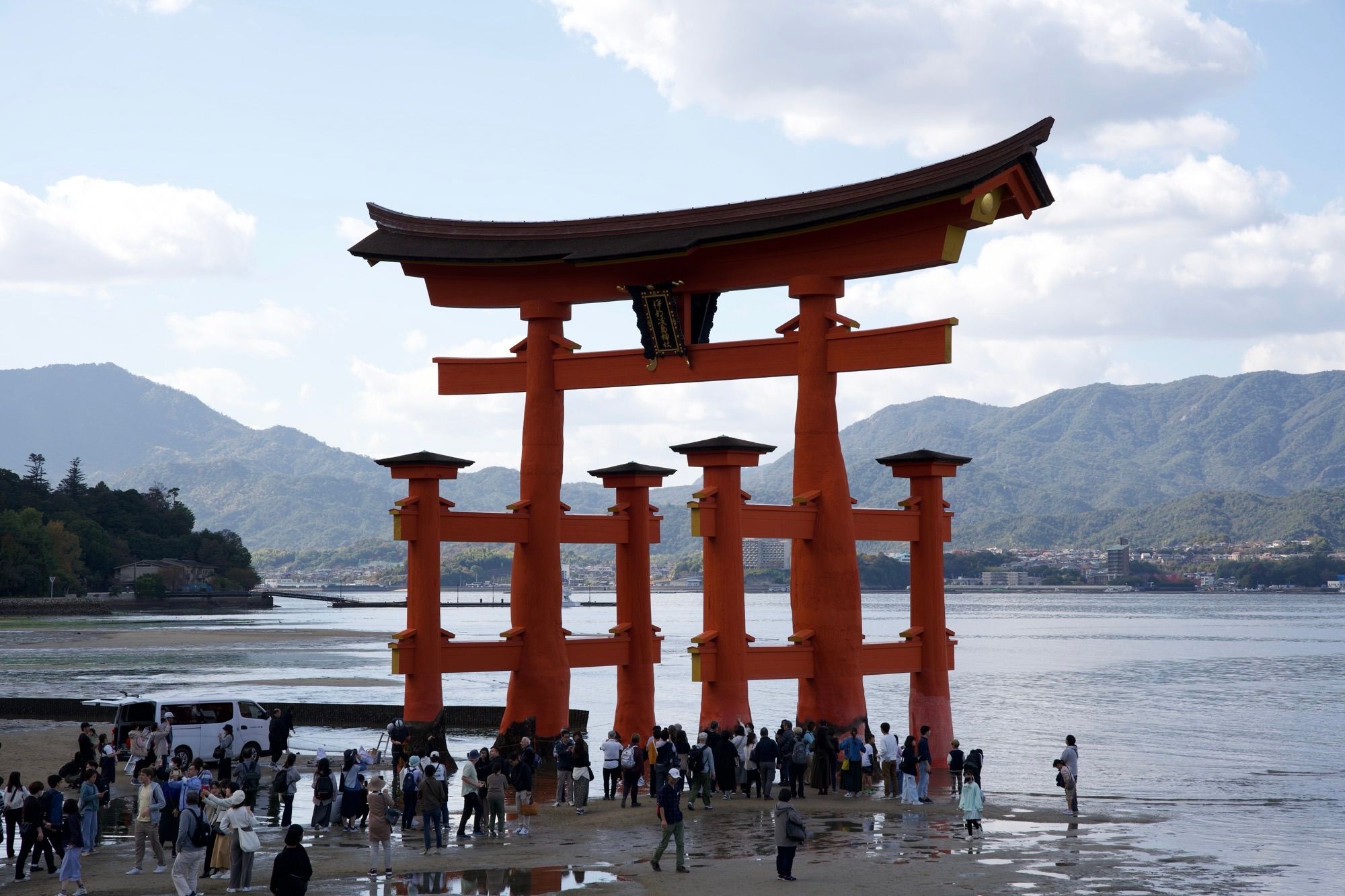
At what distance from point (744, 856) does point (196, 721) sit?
1613 centimetres

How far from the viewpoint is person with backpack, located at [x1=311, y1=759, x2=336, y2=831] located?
859 inches

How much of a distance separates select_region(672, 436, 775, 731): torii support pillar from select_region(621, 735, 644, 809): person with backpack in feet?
6.16

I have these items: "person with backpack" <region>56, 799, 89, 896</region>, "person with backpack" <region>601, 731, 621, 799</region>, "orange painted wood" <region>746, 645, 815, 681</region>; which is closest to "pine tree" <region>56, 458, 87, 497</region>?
"person with backpack" <region>601, 731, 621, 799</region>

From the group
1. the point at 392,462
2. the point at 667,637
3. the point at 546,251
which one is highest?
the point at 546,251

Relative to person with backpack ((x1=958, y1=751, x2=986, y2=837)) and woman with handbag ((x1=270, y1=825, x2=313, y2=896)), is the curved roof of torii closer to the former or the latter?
person with backpack ((x1=958, y1=751, x2=986, y2=837))

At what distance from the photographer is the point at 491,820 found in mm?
21469

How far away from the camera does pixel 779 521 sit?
26.5 metres

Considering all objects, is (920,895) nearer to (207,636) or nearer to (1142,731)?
(1142,731)

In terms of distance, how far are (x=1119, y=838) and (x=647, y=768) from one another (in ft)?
33.5

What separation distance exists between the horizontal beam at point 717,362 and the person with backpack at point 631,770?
781cm

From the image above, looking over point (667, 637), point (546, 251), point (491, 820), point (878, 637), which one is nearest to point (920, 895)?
point (491, 820)

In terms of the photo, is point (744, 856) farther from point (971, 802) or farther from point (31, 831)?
point (31, 831)

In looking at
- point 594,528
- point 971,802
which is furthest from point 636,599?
point 971,802

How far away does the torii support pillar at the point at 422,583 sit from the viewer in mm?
27234
